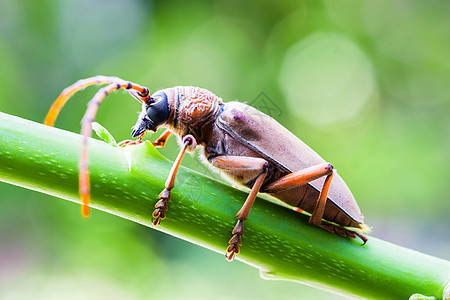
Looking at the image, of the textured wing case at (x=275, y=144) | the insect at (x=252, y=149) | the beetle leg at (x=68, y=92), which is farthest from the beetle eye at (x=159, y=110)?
the beetle leg at (x=68, y=92)

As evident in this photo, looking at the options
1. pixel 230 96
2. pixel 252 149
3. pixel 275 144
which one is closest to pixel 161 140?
pixel 252 149

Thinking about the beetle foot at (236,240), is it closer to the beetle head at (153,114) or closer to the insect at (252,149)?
the insect at (252,149)

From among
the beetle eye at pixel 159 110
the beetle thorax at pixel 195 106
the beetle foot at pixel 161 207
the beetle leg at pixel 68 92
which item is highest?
the beetle thorax at pixel 195 106

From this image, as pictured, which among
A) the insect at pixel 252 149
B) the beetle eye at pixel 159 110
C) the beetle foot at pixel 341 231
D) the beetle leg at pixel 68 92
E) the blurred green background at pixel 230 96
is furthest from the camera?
the blurred green background at pixel 230 96

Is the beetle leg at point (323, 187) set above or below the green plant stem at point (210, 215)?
above

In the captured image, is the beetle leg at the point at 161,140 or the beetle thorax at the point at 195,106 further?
the beetle leg at the point at 161,140

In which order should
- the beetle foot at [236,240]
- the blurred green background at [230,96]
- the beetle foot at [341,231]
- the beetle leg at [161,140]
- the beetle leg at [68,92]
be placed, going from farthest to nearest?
the blurred green background at [230,96], the beetle leg at [161,140], the beetle foot at [341,231], the beetle foot at [236,240], the beetle leg at [68,92]
